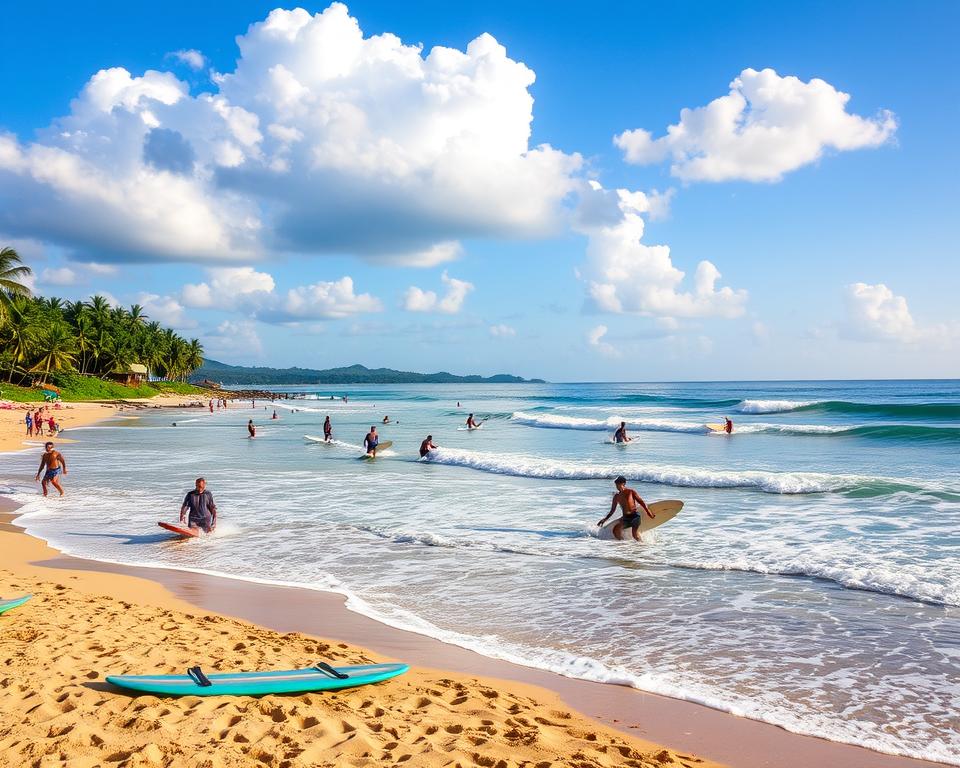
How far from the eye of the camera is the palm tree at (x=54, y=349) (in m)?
68.4

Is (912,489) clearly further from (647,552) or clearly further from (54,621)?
(54,621)

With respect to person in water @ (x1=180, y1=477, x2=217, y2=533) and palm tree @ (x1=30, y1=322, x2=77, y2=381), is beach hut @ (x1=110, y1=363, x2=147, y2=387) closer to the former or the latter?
palm tree @ (x1=30, y1=322, x2=77, y2=381)

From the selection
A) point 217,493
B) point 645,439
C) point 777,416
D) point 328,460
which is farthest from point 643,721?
point 777,416

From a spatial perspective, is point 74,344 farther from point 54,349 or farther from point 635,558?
point 635,558

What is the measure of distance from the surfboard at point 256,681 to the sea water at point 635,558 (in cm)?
181

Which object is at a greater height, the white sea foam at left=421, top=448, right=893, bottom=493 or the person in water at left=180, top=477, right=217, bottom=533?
the person in water at left=180, top=477, right=217, bottom=533

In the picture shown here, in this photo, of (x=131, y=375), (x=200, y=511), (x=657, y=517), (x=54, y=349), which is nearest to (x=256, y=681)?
(x=200, y=511)

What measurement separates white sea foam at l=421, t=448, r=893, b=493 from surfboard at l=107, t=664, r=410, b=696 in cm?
1570

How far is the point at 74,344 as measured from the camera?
75.6 meters

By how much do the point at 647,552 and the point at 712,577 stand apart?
69.9 inches

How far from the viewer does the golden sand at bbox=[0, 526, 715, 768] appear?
14.3ft

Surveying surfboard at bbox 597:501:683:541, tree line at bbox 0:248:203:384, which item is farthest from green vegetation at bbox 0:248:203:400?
surfboard at bbox 597:501:683:541

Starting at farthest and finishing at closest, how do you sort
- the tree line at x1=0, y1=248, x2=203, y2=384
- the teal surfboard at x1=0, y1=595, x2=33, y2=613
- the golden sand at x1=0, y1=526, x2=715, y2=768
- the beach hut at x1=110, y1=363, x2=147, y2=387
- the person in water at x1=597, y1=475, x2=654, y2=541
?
the beach hut at x1=110, y1=363, x2=147, y2=387
the tree line at x1=0, y1=248, x2=203, y2=384
the person in water at x1=597, y1=475, x2=654, y2=541
the teal surfboard at x1=0, y1=595, x2=33, y2=613
the golden sand at x1=0, y1=526, x2=715, y2=768

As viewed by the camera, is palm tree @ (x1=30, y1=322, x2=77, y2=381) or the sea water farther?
palm tree @ (x1=30, y1=322, x2=77, y2=381)
